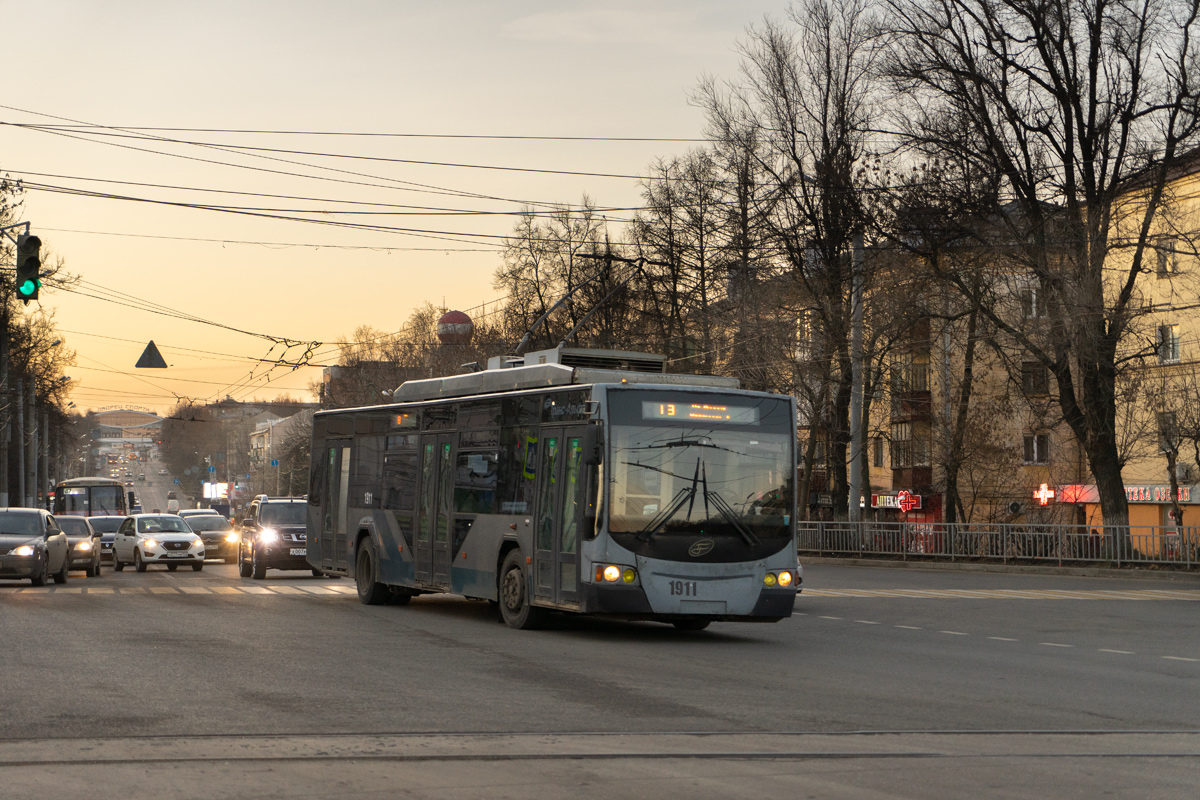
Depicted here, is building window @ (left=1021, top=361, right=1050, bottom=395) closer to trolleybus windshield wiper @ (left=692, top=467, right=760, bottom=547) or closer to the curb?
the curb

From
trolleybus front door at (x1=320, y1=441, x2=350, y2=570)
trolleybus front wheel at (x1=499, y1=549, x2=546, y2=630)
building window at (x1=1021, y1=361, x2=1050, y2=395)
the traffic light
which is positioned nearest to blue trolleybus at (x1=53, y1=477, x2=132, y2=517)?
building window at (x1=1021, y1=361, x2=1050, y2=395)

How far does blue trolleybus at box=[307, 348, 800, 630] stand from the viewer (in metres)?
16.3

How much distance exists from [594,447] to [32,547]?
14.6 metres

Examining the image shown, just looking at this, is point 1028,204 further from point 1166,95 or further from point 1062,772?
point 1062,772

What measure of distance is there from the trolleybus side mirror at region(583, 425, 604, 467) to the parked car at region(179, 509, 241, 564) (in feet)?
102

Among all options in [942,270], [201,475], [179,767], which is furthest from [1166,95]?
[201,475]

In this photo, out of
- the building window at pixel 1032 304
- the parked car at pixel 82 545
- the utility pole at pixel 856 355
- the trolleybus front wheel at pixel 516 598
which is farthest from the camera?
the utility pole at pixel 856 355

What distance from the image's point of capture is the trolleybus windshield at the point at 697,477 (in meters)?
16.4

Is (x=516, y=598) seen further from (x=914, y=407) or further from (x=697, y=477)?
(x=914, y=407)

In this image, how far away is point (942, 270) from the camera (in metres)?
37.7

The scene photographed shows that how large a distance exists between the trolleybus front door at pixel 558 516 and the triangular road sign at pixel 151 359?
2892 cm

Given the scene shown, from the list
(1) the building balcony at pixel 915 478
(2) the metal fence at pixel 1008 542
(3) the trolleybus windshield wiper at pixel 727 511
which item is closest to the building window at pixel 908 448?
(1) the building balcony at pixel 915 478

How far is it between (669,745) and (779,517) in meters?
8.22

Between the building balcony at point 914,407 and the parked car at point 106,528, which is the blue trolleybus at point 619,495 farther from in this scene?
the building balcony at point 914,407
